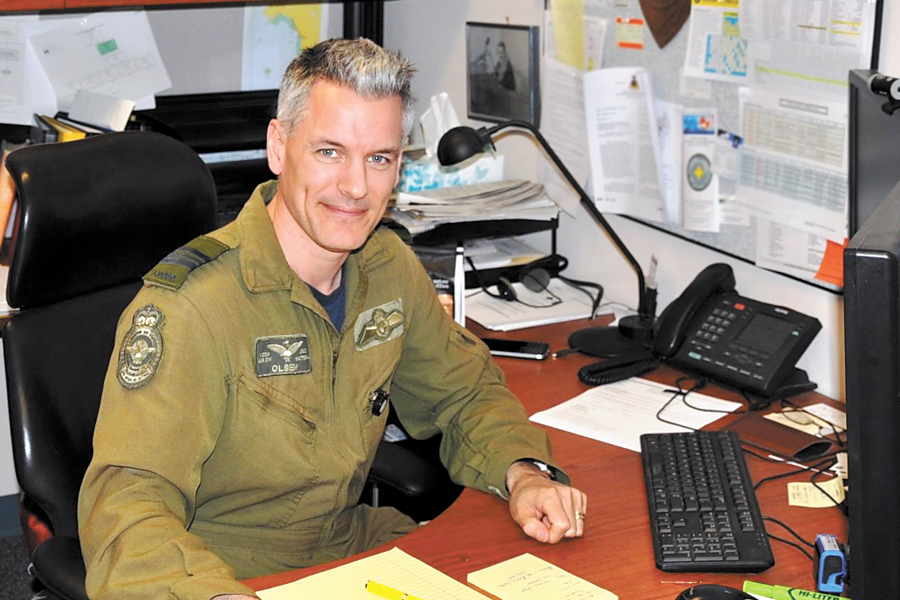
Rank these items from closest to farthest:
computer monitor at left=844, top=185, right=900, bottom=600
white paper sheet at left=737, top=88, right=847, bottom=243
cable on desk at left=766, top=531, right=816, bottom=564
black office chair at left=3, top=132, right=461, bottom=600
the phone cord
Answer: computer monitor at left=844, top=185, right=900, bottom=600
cable on desk at left=766, top=531, right=816, bottom=564
black office chair at left=3, top=132, right=461, bottom=600
white paper sheet at left=737, top=88, right=847, bottom=243
the phone cord

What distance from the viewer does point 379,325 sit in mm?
1549

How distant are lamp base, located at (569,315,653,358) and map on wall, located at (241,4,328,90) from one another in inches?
44.7

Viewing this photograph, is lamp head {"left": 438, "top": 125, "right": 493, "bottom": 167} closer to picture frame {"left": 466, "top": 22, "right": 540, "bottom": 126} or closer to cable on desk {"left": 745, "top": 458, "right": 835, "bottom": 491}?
picture frame {"left": 466, "top": 22, "right": 540, "bottom": 126}

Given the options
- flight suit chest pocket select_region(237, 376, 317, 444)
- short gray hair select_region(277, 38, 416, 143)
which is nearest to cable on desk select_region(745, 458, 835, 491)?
flight suit chest pocket select_region(237, 376, 317, 444)

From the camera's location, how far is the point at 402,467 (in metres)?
1.68

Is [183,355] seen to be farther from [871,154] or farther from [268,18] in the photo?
[268,18]

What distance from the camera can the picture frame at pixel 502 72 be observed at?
94.0 inches

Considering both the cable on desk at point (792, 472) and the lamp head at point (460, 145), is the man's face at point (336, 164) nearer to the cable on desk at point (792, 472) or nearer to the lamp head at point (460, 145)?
the lamp head at point (460, 145)

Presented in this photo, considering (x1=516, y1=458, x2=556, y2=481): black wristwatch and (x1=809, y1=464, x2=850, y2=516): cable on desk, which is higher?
(x1=516, y1=458, x2=556, y2=481): black wristwatch

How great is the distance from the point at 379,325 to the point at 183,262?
0.32 m

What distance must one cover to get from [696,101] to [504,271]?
560 millimetres

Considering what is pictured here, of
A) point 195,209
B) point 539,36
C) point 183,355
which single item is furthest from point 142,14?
point 183,355

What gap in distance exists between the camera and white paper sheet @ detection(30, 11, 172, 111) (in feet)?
7.89

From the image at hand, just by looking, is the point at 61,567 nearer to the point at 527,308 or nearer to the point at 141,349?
the point at 141,349
